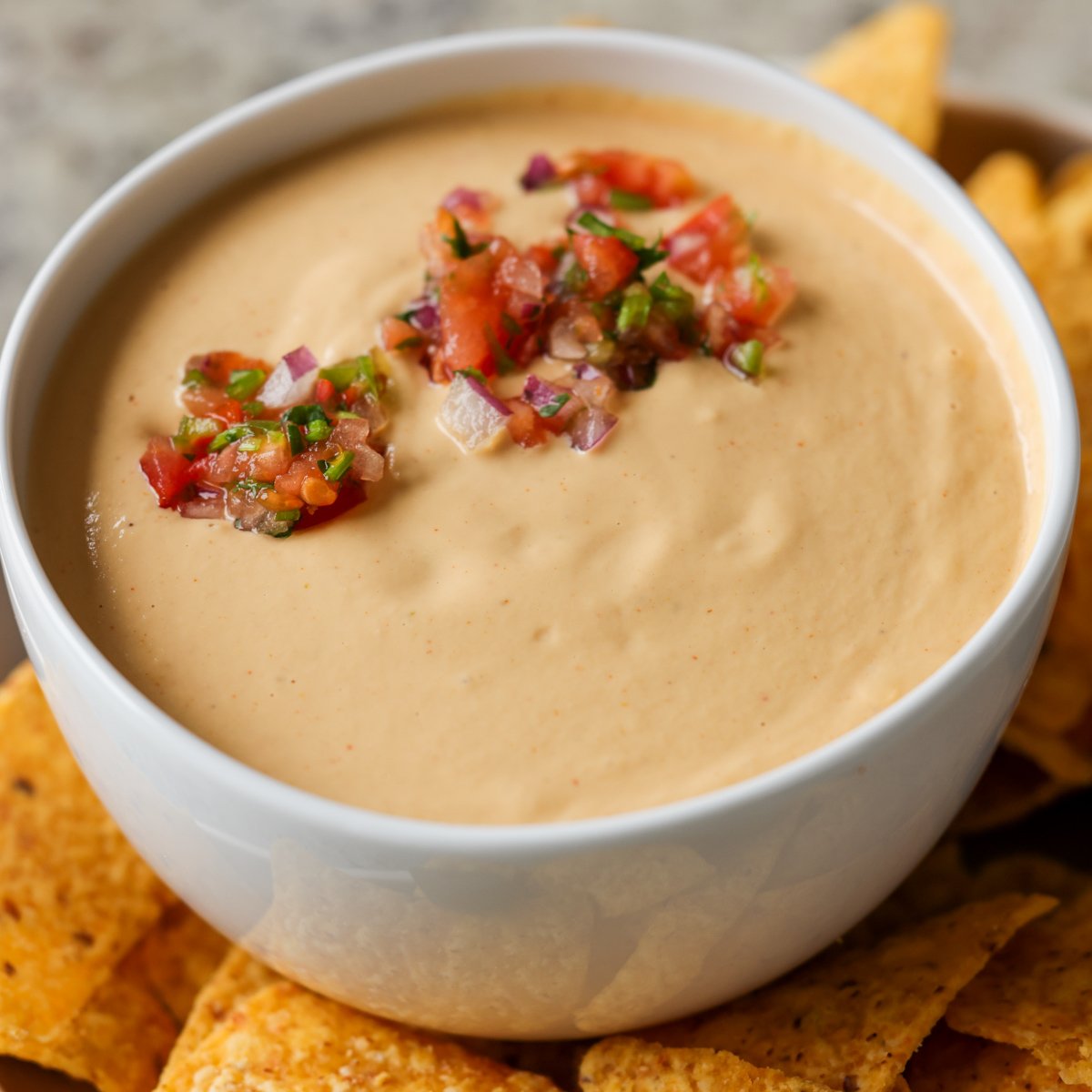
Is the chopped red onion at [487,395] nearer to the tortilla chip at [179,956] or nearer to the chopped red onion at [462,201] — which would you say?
the chopped red onion at [462,201]

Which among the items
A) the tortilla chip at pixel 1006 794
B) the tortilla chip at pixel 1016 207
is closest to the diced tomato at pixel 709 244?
the tortilla chip at pixel 1016 207

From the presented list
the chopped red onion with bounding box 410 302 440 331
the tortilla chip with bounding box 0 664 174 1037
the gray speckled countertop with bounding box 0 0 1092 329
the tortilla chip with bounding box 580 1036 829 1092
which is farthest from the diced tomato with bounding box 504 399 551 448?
the gray speckled countertop with bounding box 0 0 1092 329

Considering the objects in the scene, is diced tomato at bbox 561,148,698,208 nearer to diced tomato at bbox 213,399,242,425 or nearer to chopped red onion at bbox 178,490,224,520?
diced tomato at bbox 213,399,242,425

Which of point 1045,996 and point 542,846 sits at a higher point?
point 542,846

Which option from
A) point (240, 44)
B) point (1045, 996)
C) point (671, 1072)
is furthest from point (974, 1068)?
point (240, 44)

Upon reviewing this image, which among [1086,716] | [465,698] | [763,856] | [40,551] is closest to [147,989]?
[40,551]

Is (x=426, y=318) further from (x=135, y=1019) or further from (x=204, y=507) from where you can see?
(x=135, y=1019)
